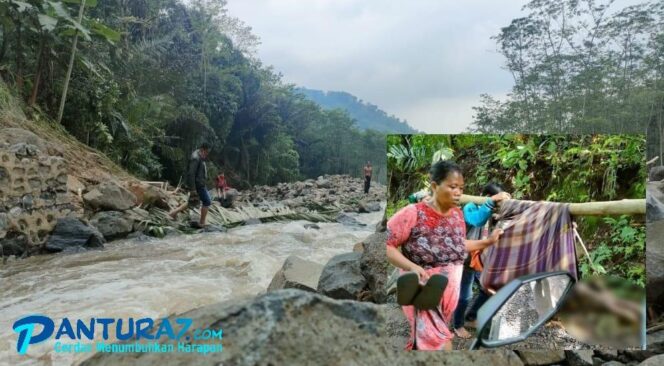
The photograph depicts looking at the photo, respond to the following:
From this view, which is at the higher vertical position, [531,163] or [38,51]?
[38,51]

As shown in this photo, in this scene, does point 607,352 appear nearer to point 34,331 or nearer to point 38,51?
point 34,331

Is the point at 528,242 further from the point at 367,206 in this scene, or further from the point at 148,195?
the point at 148,195

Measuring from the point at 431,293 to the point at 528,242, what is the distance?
17.8 inches

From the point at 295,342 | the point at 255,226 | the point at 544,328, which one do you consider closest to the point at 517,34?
the point at 255,226

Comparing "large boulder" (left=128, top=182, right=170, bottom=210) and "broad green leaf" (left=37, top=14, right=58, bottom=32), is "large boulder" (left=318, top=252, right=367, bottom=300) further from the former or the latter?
"broad green leaf" (left=37, top=14, right=58, bottom=32)

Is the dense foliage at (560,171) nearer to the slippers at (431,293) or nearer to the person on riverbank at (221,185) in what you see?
the slippers at (431,293)

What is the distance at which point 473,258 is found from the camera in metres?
1.75

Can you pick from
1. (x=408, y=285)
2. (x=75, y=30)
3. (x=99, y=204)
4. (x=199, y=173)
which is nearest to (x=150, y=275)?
(x=199, y=173)

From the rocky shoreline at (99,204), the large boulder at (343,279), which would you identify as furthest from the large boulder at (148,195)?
the large boulder at (343,279)

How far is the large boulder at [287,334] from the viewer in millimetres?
1180

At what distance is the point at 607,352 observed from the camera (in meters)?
1.86

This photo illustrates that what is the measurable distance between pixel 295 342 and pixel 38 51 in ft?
18.9

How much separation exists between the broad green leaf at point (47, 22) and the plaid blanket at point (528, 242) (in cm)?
532

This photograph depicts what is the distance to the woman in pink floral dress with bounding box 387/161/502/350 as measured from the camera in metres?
1.66
